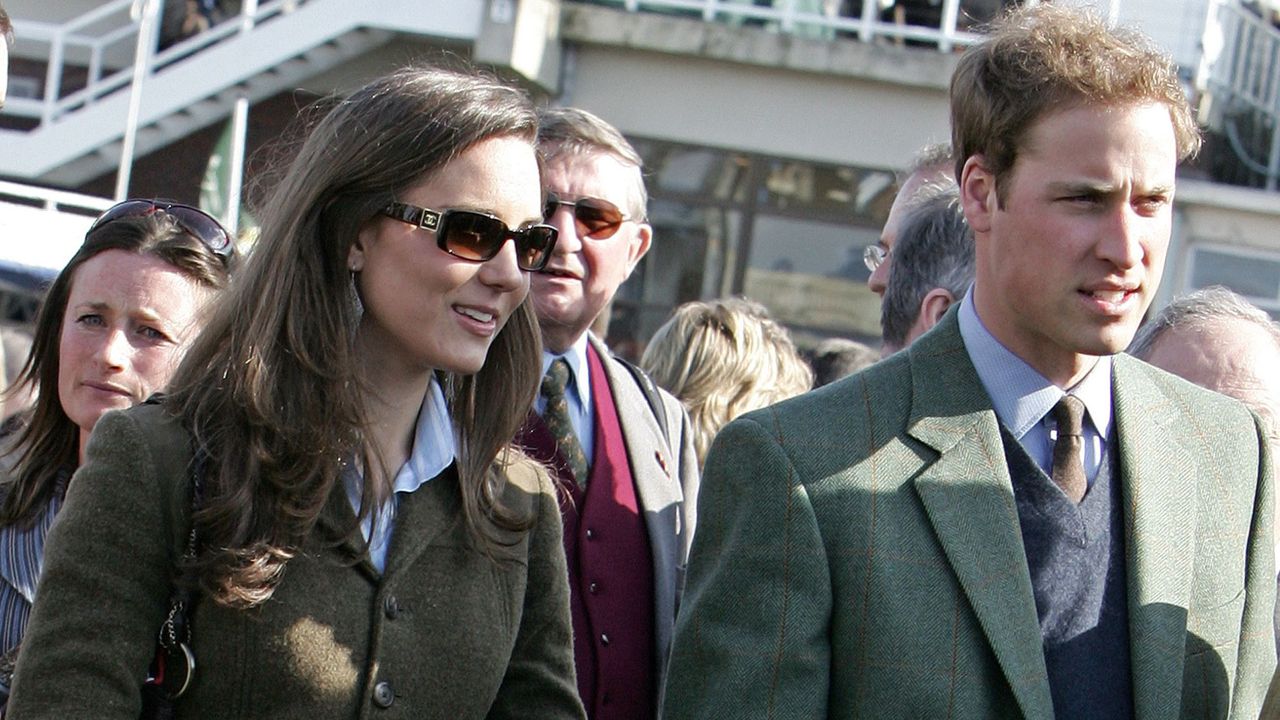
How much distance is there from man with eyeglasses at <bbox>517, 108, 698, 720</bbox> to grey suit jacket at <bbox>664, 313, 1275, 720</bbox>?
800 mm

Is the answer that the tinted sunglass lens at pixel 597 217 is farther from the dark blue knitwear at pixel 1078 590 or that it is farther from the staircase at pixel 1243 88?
the staircase at pixel 1243 88

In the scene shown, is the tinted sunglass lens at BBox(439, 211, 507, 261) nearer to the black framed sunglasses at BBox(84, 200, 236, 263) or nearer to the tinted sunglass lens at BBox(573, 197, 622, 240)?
the black framed sunglasses at BBox(84, 200, 236, 263)

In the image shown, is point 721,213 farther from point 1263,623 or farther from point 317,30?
point 1263,623

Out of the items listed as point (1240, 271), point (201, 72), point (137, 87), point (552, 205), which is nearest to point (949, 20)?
point (1240, 271)

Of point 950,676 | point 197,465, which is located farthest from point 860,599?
point 197,465

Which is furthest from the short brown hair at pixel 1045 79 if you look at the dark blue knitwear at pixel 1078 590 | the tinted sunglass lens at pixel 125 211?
the tinted sunglass lens at pixel 125 211

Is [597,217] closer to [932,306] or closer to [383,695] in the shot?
[932,306]

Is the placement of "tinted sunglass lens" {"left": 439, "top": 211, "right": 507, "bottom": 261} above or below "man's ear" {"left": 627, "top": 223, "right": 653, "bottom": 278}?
above

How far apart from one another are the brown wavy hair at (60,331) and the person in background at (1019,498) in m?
1.41

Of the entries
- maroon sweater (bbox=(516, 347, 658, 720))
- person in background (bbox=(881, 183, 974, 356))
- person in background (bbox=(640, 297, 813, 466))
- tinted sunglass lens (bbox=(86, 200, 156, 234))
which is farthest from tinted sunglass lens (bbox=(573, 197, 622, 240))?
person in background (bbox=(640, 297, 813, 466))

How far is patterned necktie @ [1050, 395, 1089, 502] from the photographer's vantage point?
2617 mm

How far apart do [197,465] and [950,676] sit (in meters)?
1.14

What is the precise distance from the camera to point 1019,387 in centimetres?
267

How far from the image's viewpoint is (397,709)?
7.79 feet
